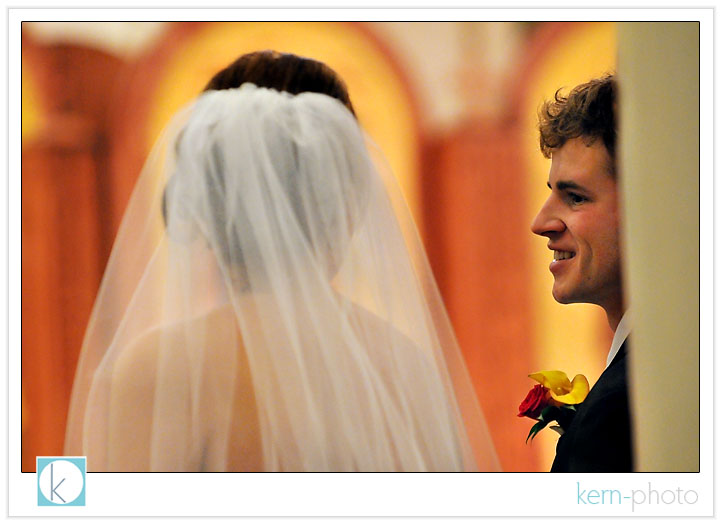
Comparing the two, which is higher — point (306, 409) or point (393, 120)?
point (393, 120)

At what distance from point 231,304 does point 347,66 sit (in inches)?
34.4

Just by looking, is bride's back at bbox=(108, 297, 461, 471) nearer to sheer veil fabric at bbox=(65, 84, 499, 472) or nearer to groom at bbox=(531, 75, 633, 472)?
sheer veil fabric at bbox=(65, 84, 499, 472)

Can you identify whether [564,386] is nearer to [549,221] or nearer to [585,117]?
[549,221]

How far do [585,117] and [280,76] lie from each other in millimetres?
573

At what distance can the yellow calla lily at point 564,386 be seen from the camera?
51.8 inches

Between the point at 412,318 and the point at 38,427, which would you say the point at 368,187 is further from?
the point at 38,427

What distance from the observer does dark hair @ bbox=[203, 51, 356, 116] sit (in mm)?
1091

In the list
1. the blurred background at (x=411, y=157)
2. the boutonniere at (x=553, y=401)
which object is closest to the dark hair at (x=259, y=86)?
the blurred background at (x=411, y=157)

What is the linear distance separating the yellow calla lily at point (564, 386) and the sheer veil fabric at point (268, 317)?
262mm
